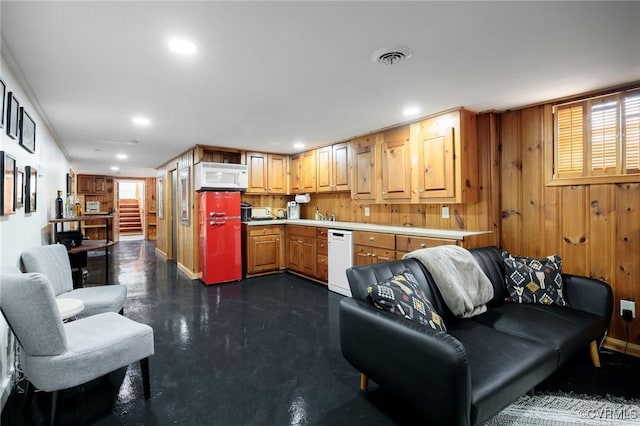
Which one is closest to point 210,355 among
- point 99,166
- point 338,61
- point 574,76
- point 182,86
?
point 182,86

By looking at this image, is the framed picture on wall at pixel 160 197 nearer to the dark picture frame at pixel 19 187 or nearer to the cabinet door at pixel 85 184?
the cabinet door at pixel 85 184

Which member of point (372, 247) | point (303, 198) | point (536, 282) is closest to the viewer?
point (536, 282)

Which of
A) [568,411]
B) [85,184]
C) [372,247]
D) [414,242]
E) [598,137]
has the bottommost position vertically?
[568,411]

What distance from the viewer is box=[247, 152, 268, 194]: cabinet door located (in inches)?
208

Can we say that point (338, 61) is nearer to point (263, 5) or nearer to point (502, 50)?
point (263, 5)

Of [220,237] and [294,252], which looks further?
[294,252]

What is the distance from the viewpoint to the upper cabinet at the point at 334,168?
15.1 feet

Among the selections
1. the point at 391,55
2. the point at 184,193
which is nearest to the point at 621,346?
the point at 391,55

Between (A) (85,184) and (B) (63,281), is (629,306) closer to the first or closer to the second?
(B) (63,281)

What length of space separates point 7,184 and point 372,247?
323 centimetres

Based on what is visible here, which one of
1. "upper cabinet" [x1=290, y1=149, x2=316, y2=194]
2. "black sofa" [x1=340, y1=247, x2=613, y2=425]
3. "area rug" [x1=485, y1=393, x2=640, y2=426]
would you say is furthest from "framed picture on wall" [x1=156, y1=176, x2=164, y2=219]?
"area rug" [x1=485, y1=393, x2=640, y2=426]

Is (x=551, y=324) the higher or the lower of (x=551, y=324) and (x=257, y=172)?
the lower

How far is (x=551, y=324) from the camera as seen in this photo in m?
1.98

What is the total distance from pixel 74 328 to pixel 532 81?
3.75 m
